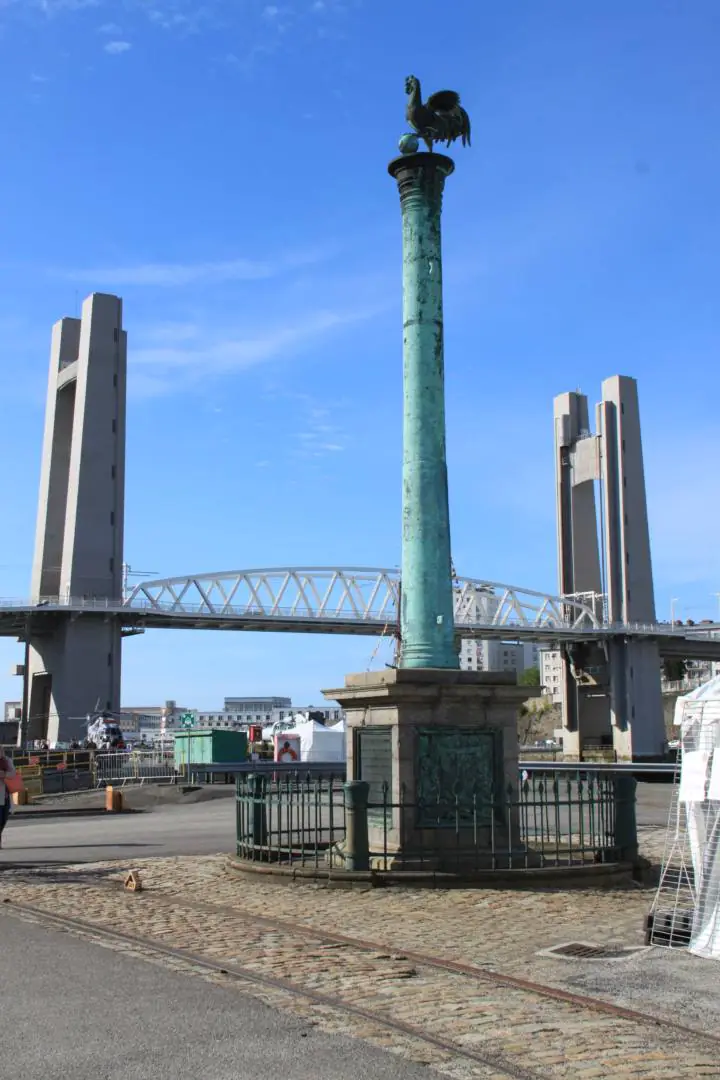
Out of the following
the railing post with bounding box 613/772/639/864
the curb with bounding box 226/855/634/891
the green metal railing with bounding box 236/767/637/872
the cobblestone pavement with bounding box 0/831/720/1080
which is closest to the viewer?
the cobblestone pavement with bounding box 0/831/720/1080

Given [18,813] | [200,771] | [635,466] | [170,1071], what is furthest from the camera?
[635,466]

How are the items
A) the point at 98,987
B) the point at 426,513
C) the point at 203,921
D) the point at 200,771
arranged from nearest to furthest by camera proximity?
the point at 98,987
the point at 203,921
the point at 426,513
the point at 200,771

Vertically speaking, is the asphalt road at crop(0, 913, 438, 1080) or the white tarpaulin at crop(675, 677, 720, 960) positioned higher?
the white tarpaulin at crop(675, 677, 720, 960)

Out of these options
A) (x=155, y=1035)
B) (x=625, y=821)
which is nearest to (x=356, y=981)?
(x=155, y=1035)

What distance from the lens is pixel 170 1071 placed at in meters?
6.17

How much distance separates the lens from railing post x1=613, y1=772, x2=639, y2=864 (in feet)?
48.2

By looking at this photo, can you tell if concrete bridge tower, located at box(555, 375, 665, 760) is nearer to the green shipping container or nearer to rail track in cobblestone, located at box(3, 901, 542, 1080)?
the green shipping container

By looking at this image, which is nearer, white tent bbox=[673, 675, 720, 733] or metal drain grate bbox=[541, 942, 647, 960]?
metal drain grate bbox=[541, 942, 647, 960]

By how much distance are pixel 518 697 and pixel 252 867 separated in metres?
4.07

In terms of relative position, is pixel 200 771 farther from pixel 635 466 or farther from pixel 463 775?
pixel 635 466

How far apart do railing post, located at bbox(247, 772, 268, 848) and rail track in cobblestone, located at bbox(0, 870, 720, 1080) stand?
12.0 feet

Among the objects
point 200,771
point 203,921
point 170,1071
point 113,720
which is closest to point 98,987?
point 170,1071

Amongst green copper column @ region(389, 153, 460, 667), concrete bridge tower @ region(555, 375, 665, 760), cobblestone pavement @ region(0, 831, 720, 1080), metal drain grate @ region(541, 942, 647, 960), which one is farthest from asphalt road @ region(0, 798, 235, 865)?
concrete bridge tower @ region(555, 375, 665, 760)

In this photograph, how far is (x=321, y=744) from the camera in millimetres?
63188
